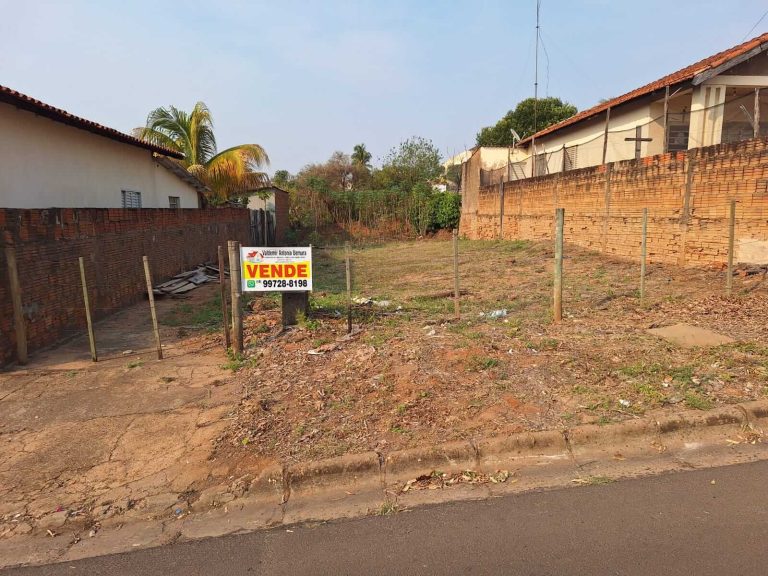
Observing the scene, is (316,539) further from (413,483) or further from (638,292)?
(638,292)

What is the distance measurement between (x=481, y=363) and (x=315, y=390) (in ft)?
5.83

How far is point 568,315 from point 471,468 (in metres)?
4.71

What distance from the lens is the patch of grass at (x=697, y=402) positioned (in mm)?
4266

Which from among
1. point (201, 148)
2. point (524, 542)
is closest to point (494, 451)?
point (524, 542)

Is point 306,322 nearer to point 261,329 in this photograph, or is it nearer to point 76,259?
point 261,329

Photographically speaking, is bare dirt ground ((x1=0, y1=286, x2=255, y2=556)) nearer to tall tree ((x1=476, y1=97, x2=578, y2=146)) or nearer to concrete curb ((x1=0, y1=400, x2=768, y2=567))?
concrete curb ((x1=0, y1=400, x2=768, y2=567))

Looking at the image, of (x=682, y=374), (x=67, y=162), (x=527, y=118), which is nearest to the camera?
(x=682, y=374)

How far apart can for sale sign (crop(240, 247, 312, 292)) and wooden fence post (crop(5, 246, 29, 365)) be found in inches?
109

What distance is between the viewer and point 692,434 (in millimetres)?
4016

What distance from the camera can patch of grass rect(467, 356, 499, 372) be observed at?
17.5ft

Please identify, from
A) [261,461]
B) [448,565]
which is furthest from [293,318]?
[448,565]

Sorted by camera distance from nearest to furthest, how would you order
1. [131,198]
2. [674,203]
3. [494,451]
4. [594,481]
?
[594,481] < [494,451] < [674,203] < [131,198]

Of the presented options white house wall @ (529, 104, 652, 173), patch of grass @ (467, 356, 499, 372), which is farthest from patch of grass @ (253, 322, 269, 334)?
white house wall @ (529, 104, 652, 173)

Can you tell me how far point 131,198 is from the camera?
51.3ft
